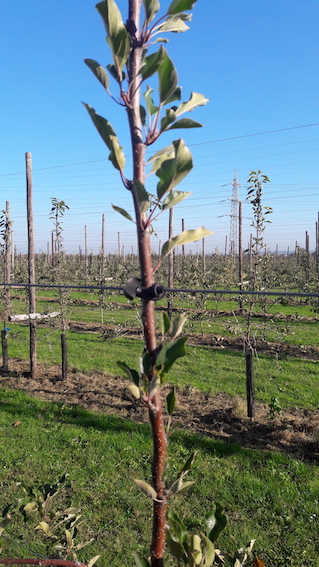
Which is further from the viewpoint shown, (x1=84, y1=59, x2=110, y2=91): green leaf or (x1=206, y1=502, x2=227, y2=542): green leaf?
(x1=206, y1=502, x2=227, y2=542): green leaf

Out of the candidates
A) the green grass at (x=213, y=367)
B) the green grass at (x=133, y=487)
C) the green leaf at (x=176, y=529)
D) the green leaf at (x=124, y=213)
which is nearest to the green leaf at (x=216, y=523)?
the green leaf at (x=176, y=529)

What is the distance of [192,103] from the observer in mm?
890

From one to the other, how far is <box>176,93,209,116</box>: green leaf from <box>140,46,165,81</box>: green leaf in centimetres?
11

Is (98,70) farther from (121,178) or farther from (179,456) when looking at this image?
(179,456)

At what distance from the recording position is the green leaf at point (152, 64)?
769 millimetres

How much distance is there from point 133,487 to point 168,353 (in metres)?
4.09

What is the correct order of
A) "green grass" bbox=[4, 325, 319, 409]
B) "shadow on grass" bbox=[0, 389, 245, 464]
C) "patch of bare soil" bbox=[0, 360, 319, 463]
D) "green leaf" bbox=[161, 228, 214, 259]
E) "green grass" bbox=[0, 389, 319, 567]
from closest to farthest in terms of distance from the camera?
"green leaf" bbox=[161, 228, 214, 259], "green grass" bbox=[0, 389, 319, 567], "shadow on grass" bbox=[0, 389, 245, 464], "patch of bare soil" bbox=[0, 360, 319, 463], "green grass" bbox=[4, 325, 319, 409]

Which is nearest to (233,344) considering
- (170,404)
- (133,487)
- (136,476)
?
(136,476)

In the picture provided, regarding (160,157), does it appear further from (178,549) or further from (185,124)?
(178,549)

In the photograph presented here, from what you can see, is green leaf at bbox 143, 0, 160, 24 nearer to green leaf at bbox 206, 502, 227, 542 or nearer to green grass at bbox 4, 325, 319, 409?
green leaf at bbox 206, 502, 227, 542

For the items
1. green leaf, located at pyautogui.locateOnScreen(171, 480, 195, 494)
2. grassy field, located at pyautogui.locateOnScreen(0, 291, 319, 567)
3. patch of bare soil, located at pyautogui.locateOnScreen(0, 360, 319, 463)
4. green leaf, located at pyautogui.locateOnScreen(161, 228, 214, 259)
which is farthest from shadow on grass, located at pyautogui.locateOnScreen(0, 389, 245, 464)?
green leaf, located at pyautogui.locateOnScreen(161, 228, 214, 259)

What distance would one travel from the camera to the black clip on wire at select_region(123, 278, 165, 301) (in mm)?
818

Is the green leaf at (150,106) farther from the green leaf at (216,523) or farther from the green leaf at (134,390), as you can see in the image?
the green leaf at (216,523)

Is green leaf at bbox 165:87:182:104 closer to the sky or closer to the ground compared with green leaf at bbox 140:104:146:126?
closer to the sky
